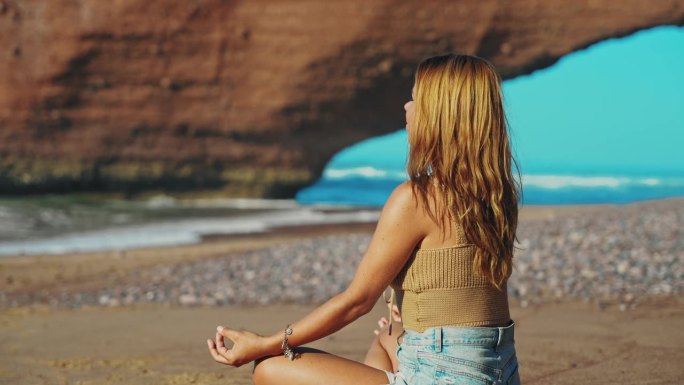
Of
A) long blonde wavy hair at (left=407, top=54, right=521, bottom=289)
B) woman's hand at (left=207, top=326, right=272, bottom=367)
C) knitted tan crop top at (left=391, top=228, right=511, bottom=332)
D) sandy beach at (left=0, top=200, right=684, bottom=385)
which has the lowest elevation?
sandy beach at (left=0, top=200, right=684, bottom=385)

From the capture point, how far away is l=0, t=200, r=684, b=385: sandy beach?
378 cm

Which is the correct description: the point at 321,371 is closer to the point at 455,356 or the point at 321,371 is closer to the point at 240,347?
the point at 240,347

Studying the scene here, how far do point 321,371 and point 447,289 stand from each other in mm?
412

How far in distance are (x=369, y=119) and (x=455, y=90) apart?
19.6 metres

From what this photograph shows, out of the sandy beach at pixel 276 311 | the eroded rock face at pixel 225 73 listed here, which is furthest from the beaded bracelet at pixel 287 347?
the eroded rock face at pixel 225 73

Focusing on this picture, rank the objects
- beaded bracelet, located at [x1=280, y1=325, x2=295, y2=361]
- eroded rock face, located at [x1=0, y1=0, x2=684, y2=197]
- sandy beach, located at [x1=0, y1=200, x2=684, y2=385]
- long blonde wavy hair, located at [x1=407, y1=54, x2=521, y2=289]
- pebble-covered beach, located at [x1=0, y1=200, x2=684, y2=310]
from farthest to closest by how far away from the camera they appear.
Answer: eroded rock face, located at [x1=0, y1=0, x2=684, y2=197]
pebble-covered beach, located at [x1=0, y1=200, x2=684, y2=310]
sandy beach, located at [x1=0, y1=200, x2=684, y2=385]
beaded bracelet, located at [x1=280, y1=325, x2=295, y2=361]
long blonde wavy hair, located at [x1=407, y1=54, x2=521, y2=289]

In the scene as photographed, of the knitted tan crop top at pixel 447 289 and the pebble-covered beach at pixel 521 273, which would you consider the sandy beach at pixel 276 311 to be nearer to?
the pebble-covered beach at pixel 521 273

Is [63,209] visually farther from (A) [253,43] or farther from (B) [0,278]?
(B) [0,278]

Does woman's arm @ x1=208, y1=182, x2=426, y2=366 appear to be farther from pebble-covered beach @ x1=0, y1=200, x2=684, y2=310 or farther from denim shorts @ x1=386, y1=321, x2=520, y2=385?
pebble-covered beach @ x1=0, y1=200, x2=684, y2=310

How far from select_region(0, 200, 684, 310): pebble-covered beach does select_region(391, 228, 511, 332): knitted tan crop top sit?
3416mm

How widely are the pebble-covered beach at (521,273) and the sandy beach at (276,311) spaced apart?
2 cm

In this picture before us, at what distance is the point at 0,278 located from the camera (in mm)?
8078

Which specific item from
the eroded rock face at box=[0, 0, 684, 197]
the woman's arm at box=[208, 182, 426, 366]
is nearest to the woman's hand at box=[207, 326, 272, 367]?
the woman's arm at box=[208, 182, 426, 366]

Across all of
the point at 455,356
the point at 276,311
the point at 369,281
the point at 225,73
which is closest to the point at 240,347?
the point at 369,281
